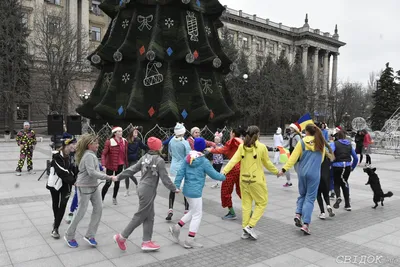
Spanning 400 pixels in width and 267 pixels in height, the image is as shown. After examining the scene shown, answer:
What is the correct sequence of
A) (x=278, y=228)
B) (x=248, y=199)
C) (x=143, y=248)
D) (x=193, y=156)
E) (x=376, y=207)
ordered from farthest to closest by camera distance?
(x=376, y=207)
(x=278, y=228)
(x=248, y=199)
(x=193, y=156)
(x=143, y=248)

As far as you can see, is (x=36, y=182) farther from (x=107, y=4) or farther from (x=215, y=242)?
(x=107, y=4)

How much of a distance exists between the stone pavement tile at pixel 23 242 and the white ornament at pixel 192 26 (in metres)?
14.3

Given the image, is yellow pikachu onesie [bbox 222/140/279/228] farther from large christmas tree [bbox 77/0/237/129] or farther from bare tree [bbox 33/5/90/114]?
bare tree [bbox 33/5/90/114]

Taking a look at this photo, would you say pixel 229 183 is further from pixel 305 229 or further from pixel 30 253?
pixel 30 253

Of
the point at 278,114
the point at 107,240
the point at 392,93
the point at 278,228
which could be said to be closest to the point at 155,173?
the point at 107,240

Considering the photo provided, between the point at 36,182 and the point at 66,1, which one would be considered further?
the point at 66,1

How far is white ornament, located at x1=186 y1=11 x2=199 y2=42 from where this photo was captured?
61.0ft

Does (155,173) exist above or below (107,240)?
above

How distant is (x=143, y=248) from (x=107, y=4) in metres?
17.6

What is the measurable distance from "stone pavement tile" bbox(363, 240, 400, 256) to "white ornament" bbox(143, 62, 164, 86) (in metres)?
13.5

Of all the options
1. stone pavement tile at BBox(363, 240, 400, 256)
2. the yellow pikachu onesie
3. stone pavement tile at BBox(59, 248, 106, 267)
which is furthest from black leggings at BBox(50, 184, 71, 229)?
stone pavement tile at BBox(363, 240, 400, 256)

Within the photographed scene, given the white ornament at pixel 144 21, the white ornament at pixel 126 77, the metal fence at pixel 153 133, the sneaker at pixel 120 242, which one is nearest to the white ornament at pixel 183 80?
the metal fence at pixel 153 133

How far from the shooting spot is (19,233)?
→ 6504 mm

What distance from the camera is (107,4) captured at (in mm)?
19938
